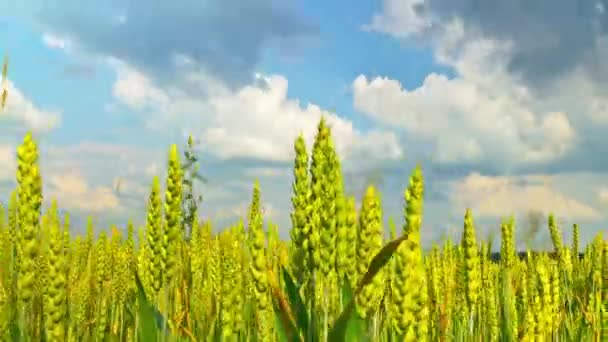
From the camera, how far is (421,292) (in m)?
1.79

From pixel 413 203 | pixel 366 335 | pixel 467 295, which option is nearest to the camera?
pixel 413 203

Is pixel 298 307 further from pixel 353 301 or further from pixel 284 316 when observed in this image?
pixel 353 301

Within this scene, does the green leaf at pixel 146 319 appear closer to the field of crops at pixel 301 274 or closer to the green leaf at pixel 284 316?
the field of crops at pixel 301 274

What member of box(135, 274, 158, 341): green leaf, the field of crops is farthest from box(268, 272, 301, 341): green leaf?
box(135, 274, 158, 341): green leaf

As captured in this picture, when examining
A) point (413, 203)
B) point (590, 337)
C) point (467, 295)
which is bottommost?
point (590, 337)

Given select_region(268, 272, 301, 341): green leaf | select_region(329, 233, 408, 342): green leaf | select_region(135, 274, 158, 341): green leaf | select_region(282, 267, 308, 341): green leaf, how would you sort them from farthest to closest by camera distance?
select_region(135, 274, 158, 341): green leaf
select_region(282, 267, 308, 341): green leaf
select_region(268, 272, 301, 341): green leaf
select_region(329, 233, 408, 342): green leaf

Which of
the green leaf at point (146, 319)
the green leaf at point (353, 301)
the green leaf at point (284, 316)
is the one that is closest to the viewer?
the green leaf at point (353, 301)

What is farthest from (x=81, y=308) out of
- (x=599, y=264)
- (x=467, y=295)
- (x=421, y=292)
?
(x=599, y=264)

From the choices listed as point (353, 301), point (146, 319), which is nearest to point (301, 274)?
point (353, 301)

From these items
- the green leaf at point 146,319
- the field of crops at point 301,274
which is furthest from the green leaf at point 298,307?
the green leaf at point 146,319

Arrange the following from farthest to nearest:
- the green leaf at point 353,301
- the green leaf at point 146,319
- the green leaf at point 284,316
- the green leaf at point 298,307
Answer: the green leaf at point 146,319 → the green leaf at point 298,307 → the green leaf at point 284,316 → the green leaf at point 353,301

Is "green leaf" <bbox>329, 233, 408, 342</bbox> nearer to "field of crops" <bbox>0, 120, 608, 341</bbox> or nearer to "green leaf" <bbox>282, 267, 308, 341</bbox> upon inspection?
"field of crops" <bbox>0, 120, 608, 341</bbox>

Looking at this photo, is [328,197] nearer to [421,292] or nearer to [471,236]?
[421,292]

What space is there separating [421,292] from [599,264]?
10.6 feet
